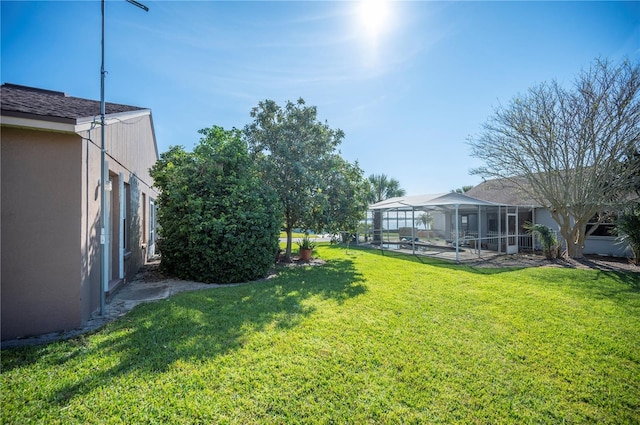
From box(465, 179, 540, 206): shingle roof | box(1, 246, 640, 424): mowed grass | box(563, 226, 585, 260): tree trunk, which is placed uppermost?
box(465, 179, 540, 206): shingle roof

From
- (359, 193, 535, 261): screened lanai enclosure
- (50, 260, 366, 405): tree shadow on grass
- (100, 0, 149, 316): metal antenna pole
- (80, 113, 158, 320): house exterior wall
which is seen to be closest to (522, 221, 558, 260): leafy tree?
(359, 193, 535, 261): screened lanai enclosure

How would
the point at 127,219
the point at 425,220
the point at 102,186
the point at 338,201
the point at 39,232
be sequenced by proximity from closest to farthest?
the point at 39,232, the point at 102,186, the point at 127,219, the point at 338,201, the point at 425,220

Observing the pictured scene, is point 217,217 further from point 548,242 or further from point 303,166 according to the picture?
point 548,242

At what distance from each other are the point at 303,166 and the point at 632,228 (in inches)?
515

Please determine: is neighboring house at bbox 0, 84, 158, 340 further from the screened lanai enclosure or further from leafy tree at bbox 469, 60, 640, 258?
leafy tree at bbox 469, 60, 640, 258

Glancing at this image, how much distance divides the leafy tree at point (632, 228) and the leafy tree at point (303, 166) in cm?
1049

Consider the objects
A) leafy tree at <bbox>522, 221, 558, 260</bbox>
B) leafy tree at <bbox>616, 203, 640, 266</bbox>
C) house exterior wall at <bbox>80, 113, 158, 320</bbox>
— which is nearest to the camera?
house exterior wall at <bbox>80, 113, 158, 320</bbox>

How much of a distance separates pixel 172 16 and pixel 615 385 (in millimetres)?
11015

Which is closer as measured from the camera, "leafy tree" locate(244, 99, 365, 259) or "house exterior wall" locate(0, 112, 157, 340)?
"house exterior wall" locate(0, 112, 157, 340)

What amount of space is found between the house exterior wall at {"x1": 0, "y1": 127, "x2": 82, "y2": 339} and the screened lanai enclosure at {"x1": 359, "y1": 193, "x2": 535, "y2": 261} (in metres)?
13.2

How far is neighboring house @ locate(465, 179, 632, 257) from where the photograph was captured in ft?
42.1

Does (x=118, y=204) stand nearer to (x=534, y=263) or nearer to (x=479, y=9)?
(x=479, y=9)

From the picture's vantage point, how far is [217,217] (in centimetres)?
743

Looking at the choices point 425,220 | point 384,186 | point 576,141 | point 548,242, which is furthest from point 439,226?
point 576,141
